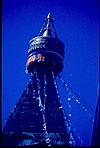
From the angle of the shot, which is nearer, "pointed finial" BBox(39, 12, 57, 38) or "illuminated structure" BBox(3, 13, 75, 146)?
"illuminated structure" BBox(3, 13, 75, 146)

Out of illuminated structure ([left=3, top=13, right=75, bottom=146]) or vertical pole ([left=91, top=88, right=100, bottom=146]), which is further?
illuminated structure ([left=3, top=13, right=75, bottom=146])

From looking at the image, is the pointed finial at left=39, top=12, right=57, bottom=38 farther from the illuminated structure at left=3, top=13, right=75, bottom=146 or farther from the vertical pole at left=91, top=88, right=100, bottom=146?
the vertical pole at left=91, top=88, right=100, bottom=146

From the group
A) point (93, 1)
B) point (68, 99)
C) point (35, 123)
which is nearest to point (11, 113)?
point (35, 123)

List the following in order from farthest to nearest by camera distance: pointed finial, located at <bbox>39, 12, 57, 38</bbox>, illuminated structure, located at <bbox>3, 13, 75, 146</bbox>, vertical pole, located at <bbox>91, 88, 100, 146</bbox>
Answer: pointed finial, located at <bbox>39, 12, 57, 38</bbox>, illuminated structure, located at <bbox>3, 13, 75, 146</bbox>, vertical pole, located at <bbox>91, 88, 100, 146</bbox>

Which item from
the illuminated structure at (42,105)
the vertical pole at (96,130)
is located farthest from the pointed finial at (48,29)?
the vertical pole at (96,130)

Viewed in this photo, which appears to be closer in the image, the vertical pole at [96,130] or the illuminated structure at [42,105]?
the vertical pole at [96,130]

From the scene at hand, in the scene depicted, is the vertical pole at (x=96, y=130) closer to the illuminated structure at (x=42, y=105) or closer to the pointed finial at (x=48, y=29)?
the illuminated structure at (x=42, y=105)

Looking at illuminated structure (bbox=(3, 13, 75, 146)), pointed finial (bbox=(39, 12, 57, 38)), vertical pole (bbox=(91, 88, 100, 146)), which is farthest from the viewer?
pointed finial (bbox=(39, 12, 57, 38))

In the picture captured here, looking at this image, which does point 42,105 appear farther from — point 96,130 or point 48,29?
point 48,29

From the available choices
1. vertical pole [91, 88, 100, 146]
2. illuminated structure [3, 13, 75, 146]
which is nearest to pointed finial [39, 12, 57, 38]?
illuminated structure [3, 13, 75, 146]

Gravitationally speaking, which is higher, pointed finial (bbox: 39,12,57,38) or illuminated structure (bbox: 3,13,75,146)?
pointed finial (bbox: 39,12,57,38)
